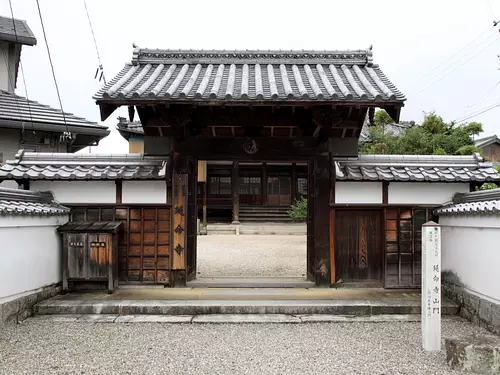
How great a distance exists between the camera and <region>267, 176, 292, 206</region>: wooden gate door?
25.1 meters

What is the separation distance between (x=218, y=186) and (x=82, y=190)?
17.7m

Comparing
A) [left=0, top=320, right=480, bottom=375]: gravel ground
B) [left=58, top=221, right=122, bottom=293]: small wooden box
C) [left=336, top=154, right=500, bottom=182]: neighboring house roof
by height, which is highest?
[left=336, top=154, right=500, bottom=182]: neighboring house roof

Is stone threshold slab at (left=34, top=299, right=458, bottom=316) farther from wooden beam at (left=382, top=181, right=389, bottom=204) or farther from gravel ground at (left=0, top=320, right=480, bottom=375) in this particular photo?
wooden beam at (left=382, top=181, right=389, bottom=204)

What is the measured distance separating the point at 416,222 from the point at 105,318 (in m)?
5.34

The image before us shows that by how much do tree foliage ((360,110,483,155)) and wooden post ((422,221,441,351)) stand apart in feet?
48.0

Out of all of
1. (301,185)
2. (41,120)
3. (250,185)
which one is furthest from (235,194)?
Answer: (41,120)

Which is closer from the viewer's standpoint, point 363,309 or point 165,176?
point 363,309

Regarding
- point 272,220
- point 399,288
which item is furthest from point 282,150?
point 272,220

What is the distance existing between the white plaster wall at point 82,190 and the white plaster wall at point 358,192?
4054 millimetres

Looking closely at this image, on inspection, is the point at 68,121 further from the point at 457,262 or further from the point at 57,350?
the point at 457,262

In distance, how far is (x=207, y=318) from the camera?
587 cm

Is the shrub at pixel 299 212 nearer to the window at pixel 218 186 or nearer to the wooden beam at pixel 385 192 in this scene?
the window at pixel 218 186

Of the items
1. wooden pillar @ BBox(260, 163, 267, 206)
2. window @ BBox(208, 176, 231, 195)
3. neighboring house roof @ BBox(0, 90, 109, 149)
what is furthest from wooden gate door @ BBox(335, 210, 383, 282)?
window @ BBox(208, 176, 231, 195)

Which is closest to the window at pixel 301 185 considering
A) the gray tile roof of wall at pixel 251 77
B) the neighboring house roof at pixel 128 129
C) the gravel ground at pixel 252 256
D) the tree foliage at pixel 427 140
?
the tree foliage at pixel 427 140
